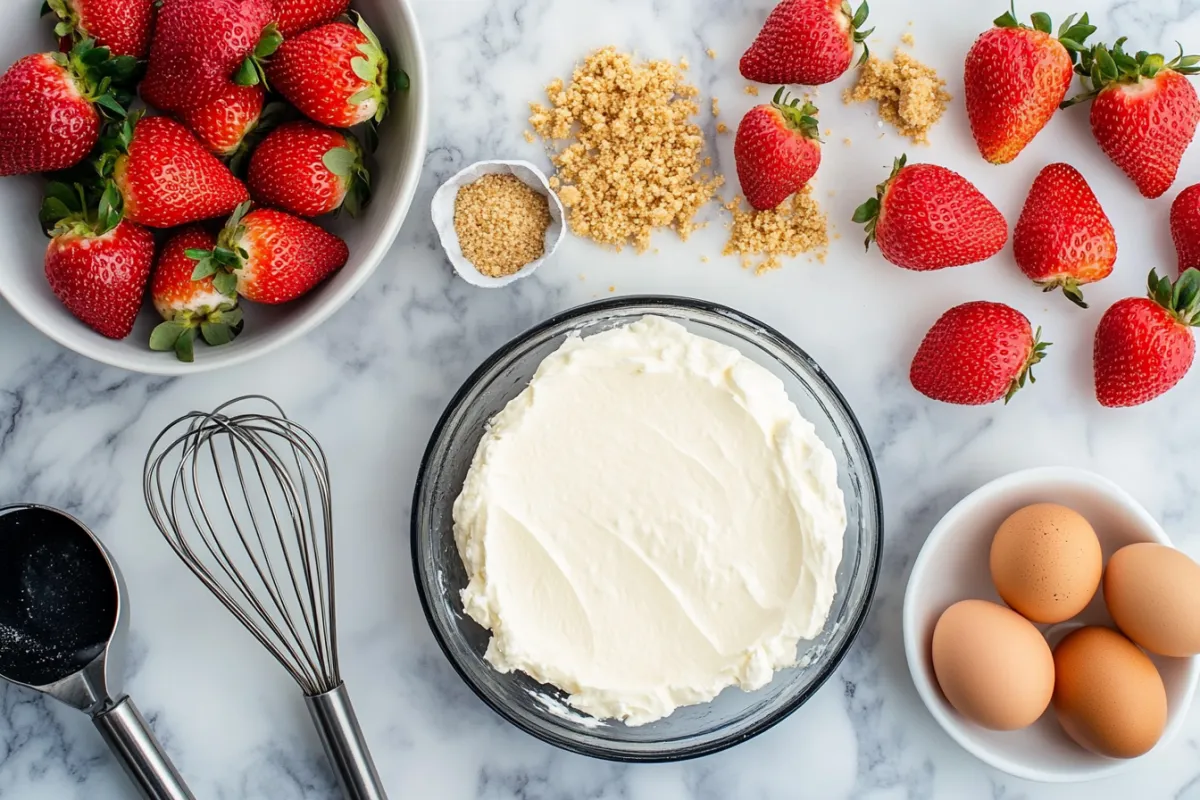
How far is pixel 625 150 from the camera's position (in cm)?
137

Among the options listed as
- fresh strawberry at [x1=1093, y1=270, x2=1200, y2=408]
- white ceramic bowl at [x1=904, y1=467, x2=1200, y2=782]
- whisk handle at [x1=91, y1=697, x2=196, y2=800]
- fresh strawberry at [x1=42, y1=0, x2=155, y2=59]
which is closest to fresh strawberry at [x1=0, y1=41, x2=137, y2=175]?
fresh strawberry at [x1=42, y1=0, x2=155, y2=59]

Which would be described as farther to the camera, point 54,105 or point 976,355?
point 976,355

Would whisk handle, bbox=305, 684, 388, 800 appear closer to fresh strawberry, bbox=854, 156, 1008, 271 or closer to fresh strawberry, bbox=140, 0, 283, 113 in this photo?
fresh strawberry, bbox=140, 0, 283, 113

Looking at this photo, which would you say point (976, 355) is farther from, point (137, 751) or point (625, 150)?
point (137, 751)

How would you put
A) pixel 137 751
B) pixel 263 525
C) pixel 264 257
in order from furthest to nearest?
pixel 263 525
pixel 137 751
pixel 264 257

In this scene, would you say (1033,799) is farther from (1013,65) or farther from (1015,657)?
(1013,65)

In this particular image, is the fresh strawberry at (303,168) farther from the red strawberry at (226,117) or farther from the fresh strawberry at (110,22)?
the fresh strawberry at (110,22)

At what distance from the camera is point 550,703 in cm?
133

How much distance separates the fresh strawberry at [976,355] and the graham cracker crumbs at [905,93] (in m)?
0.26

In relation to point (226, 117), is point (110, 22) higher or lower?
higher

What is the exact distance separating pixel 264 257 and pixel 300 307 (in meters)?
0.10

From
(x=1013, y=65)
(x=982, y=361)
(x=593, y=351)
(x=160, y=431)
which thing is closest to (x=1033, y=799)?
(x=982, y=361)

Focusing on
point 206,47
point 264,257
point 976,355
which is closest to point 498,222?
point 264,257

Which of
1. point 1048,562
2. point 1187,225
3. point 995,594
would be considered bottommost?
point 995,594
